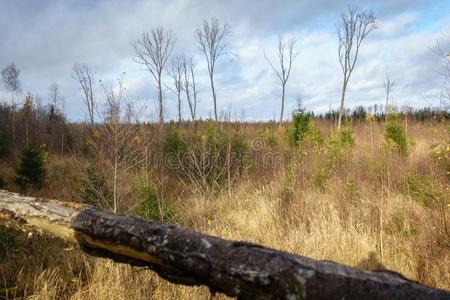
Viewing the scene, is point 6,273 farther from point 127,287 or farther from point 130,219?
point 130,219

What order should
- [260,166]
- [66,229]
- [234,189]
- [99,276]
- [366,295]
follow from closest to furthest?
[366,295] < [66,229] < [99,276] < [234,189] < [260,166]

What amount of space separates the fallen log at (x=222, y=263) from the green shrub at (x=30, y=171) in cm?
1164

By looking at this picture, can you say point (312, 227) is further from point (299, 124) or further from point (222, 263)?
point (299, 124)

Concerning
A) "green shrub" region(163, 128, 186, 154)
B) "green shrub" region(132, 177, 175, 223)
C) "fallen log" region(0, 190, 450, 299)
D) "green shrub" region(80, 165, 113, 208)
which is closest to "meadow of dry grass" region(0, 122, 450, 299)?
"green shrub" region(132, 177, 175, 223)

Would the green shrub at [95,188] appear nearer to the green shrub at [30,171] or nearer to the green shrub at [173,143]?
the green shrub at [30,171]

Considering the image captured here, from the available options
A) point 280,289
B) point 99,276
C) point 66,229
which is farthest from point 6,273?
point 280,289

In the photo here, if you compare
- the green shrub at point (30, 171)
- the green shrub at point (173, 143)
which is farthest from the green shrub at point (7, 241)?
the green shrub at point (173, 143)

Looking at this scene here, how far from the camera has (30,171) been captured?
42.4 feet

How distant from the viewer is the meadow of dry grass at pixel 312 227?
4.34m

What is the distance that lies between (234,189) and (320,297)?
30.6ft

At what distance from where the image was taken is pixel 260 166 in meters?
13.0

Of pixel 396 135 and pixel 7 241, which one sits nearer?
pixel 7 241

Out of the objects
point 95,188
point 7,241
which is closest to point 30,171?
point 95,188

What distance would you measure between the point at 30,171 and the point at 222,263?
511 inches
